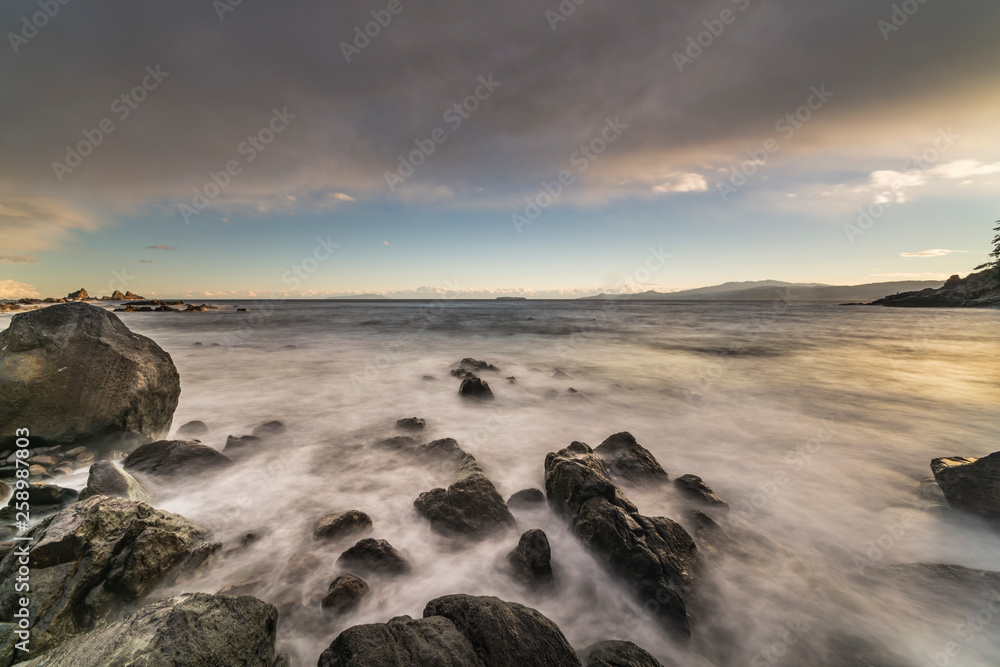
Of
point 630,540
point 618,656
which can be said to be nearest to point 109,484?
point 618,656

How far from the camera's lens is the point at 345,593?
2850 millimetres

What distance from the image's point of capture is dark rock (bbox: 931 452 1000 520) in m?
3.97

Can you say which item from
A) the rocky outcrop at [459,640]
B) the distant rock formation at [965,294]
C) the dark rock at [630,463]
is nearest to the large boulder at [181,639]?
the rocky outcrop at [459,640]

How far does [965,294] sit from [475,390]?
8341 centimetres

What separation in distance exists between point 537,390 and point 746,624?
703 cm

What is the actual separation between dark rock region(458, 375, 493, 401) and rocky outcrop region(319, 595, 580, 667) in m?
6.40

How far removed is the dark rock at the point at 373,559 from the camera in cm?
321

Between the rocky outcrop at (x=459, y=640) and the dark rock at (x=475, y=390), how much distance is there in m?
6.40

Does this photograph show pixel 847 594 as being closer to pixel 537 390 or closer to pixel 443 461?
pixel 443 461

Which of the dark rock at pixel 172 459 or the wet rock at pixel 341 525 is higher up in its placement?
the dark rock at pixel 172 459

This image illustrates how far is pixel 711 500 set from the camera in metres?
4.41

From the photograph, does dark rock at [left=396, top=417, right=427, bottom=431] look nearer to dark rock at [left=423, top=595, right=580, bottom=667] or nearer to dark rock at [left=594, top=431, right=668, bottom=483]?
dark rock at [left=594, top=431, right=668, bottom=483]

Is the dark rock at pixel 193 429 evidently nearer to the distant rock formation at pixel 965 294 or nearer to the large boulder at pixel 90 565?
the large boulder at pixel 90 565

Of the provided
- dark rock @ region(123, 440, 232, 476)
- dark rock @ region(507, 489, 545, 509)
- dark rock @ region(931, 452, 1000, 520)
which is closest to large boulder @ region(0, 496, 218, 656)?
dark rock @ region(123, 440, 232, 476)
